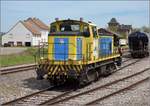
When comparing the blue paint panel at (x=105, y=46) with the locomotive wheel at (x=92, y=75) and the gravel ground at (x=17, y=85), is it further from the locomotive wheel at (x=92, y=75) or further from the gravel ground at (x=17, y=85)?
the gravel ground at (x=17, y=85)

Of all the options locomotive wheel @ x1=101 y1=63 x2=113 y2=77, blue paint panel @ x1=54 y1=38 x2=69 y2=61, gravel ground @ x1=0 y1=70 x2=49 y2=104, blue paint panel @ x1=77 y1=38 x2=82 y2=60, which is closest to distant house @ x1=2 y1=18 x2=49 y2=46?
locomotive wheel @ x1=101 y1=63 x2=113 y2=77

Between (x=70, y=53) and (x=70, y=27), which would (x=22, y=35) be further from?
(x=70, y=53)

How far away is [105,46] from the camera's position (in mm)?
19062

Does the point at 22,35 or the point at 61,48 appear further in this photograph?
the point at 22,35

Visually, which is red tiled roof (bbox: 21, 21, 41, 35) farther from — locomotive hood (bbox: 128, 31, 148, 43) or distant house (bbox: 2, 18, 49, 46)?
locomotive hood (bbox: 128, 31, 148, 43)

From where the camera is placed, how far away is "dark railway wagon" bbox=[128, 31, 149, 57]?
1367 inches

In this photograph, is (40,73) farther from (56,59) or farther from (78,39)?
(78,39)

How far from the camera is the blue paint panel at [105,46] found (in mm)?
18230

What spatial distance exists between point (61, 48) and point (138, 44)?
20.5m

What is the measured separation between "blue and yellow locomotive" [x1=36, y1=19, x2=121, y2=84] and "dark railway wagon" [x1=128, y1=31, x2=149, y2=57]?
18.4 meters

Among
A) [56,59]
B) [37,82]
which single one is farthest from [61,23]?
[37,82]

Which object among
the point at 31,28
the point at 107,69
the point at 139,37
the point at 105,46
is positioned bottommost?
the point at 107,69

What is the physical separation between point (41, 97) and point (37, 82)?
4.04 metres

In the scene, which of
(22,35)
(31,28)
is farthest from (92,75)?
(31,28)
